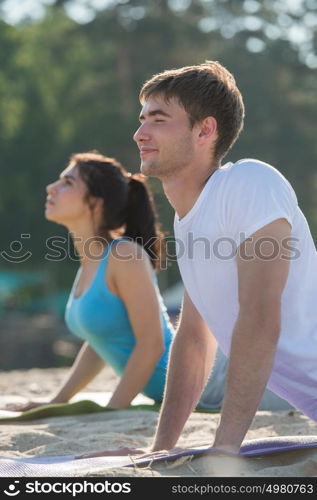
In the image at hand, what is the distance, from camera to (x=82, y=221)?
559 cm

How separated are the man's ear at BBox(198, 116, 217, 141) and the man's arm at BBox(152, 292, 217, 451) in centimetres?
64

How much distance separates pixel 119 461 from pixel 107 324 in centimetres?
217

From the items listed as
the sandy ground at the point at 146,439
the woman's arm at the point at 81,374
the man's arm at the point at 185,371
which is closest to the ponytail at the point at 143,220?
the woman's arm at the point at 81,374

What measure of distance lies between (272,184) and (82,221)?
2568 mm

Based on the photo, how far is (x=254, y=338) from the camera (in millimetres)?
3082

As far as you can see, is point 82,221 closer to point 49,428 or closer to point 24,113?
point 49,428

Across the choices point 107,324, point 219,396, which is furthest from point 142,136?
point 219,396

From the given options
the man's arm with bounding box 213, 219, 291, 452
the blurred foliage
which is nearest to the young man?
the man's arm with bounding box 213, 219, 291, 452

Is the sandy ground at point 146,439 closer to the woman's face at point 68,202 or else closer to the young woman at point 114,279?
the young woman at point 114,279

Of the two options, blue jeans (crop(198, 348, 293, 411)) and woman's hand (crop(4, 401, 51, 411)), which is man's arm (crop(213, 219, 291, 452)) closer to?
blue jeans (crop(198, 348, 293, 411))

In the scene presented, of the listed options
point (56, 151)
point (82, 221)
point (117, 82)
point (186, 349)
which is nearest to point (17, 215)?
point (56, 151)

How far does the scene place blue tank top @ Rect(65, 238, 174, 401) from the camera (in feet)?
17.6

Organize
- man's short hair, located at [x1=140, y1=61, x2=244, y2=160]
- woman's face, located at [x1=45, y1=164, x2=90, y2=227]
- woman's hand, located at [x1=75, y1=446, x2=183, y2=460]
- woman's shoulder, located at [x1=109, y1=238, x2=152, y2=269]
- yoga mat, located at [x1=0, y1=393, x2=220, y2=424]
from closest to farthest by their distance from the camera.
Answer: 1. woman's hand, located at [x1=75, y1=446, x2=183, y2=460]
2. man's short hair, located at [x1=140, y1=61, x2=244, y2=160]
3. yoga mat, located at [x1=0, y1=393, x2=220, y2=424]
4. woman's shoulder, located at [x1=109, y1=238, x2=152, y2=269]
5. woman's face, located at [x1=45, y1=164, x2=90, y2=227]

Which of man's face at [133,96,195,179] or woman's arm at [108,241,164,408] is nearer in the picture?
man's face at [133,96,195,179]
